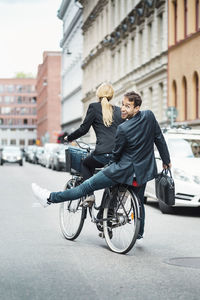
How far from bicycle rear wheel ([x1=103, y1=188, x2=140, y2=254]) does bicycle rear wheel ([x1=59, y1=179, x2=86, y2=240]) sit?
2.14ft

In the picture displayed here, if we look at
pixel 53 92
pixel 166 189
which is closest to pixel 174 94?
pixel 166 189

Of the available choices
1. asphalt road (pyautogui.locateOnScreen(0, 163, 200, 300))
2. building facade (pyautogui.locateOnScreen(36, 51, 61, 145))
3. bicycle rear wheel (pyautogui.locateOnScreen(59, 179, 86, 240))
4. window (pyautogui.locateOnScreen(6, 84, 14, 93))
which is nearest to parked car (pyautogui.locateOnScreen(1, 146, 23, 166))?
asphalt road (pyautogui.locateOnScreen(0, 163, 200, 300))

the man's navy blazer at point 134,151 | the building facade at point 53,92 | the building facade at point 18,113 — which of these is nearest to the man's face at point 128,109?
the man's navy blazer at point 134,151

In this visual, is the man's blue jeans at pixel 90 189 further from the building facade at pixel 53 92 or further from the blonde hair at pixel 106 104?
the building facade at pixel 53 92

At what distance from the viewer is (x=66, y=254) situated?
791 centimetres

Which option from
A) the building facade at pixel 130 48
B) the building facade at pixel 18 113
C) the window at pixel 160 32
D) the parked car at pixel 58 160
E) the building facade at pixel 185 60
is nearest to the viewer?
the building facade at pixel 185 60

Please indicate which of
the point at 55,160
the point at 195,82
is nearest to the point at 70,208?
the point at 195,82

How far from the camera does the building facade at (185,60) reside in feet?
101

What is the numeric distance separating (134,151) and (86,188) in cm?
87

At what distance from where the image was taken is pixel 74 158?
897cm

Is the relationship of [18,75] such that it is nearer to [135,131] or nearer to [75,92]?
[75,92]

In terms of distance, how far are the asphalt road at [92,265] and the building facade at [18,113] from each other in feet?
530

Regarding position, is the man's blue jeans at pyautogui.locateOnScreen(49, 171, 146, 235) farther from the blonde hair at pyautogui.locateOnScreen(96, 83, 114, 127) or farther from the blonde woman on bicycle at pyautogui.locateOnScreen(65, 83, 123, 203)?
the blonde hair at pyautogui.locateOnScreen(96, 83, 114, 127)

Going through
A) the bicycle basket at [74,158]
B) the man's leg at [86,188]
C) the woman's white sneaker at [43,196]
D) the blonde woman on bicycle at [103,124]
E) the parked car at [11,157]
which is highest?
the blonde woman on bicycle at [103,124]
